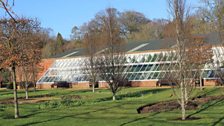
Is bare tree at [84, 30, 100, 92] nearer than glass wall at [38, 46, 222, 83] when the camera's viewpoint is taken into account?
Yes

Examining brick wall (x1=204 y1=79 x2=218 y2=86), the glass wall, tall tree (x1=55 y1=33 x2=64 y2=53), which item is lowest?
brick wall (x1=204 y1=79 x2=218 y2=86)

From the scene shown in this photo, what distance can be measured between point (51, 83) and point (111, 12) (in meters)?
27.4

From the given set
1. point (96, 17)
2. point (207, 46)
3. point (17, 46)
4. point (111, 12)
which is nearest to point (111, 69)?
point (111, 12)

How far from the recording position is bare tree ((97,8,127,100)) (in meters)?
27.0

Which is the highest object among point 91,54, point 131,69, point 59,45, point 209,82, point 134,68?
point 59,45

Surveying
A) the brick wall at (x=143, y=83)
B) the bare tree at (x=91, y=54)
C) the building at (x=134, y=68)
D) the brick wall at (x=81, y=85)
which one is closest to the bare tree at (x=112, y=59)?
the bare tree at (x=91, y=54)

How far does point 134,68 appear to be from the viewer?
46.9 metres

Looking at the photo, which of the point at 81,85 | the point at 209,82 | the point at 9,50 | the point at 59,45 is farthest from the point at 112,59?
the point at 59,45

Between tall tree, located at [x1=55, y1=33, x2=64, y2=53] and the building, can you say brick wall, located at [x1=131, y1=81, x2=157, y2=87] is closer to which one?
the building

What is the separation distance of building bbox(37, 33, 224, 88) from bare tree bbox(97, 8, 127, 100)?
366 inches

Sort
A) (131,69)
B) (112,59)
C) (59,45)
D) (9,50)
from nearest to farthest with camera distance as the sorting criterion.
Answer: (9,50) → (112,59) → (131,69) → (59,45)

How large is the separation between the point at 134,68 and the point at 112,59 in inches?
784

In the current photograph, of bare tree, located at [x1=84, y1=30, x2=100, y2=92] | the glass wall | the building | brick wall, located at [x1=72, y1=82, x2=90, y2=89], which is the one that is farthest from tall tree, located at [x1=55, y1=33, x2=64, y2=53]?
bare tree, located at [x1=84, y1=30, x2=100, y2=92]

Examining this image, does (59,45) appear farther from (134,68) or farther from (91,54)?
(91,54)
